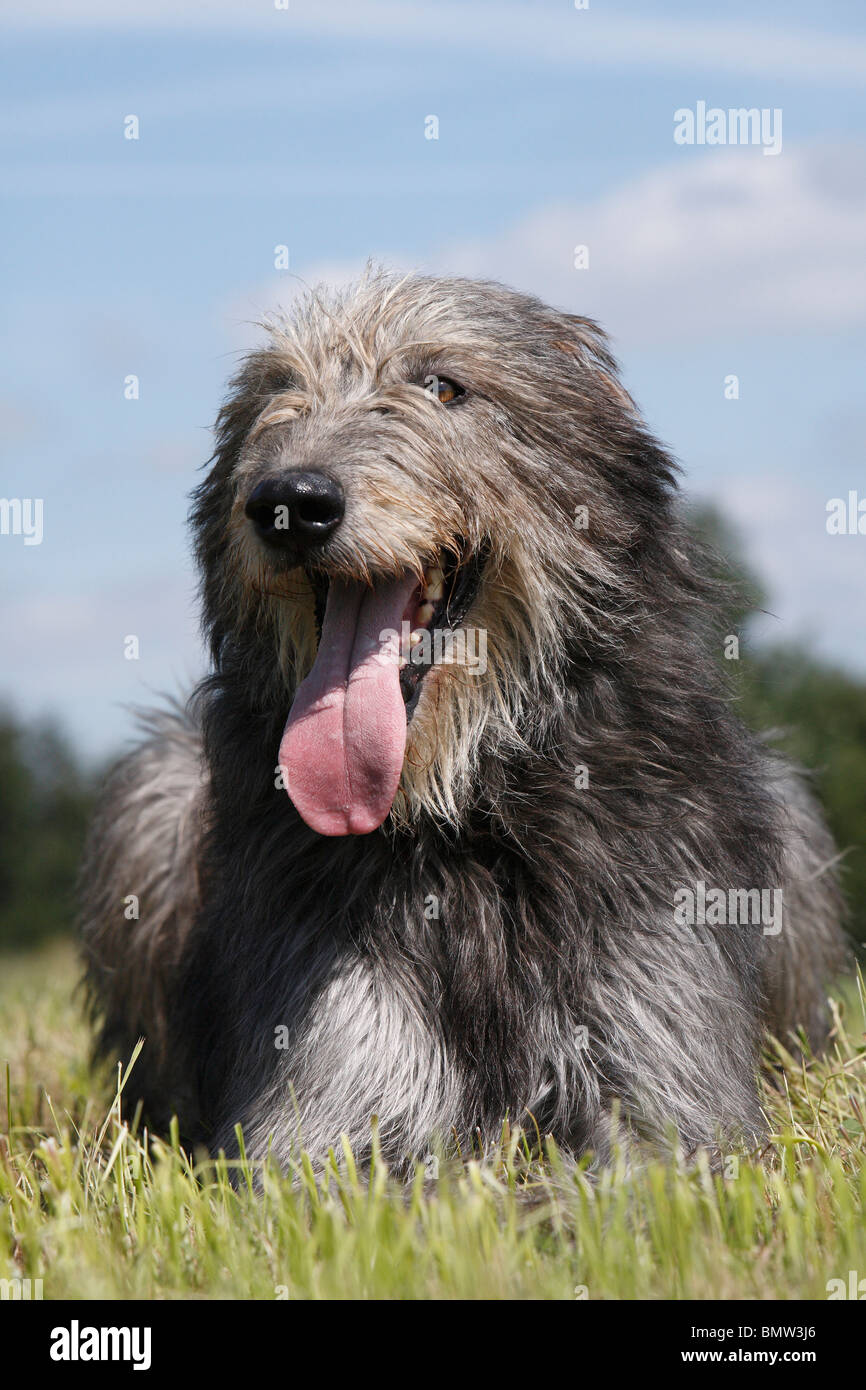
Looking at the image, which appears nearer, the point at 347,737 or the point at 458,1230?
the point at 458,1230

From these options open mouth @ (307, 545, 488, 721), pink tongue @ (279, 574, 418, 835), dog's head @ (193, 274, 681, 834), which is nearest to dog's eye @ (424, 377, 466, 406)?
dog's head @ (193, 274, 681, 834)

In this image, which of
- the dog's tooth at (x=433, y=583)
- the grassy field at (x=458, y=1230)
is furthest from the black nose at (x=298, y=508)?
the grassy field at (x=458, y=1230)

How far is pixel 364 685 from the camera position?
4277mm

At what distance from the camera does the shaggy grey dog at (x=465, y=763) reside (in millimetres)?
4207

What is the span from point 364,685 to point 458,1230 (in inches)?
65.7

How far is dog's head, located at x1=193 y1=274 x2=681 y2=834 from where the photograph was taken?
13.8ft

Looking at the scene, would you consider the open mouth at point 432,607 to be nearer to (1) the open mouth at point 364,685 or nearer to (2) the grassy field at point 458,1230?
(1) the open mouth at point 364,685

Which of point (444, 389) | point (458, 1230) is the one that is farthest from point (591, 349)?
point (458, 1230)

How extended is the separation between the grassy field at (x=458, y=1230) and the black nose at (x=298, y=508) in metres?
1.76

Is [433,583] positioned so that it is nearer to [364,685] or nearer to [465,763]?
[364,685]

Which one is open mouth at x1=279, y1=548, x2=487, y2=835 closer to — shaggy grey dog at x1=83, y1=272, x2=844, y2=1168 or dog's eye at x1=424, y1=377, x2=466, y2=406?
shaggy grey dog at x1=83, y1=272, x2=844, y2=1168

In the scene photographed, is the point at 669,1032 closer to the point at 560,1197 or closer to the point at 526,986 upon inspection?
the point at 526,986
